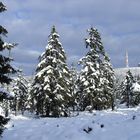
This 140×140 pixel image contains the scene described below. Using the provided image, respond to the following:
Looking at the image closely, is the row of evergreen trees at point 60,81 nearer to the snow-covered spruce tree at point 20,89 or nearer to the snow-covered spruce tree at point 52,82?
the snow-covered spruce tree at point 52,82

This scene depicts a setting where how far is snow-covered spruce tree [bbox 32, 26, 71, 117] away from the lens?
155 ft

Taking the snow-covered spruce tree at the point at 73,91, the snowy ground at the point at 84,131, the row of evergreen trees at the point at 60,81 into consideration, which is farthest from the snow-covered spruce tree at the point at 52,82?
the snowy ground at the point at 84,131

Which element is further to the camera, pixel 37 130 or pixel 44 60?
pixel 44 60

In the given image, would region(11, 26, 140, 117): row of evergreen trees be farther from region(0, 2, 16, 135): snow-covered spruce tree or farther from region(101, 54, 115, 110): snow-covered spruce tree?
region(0, 2, 16, 135): snow-covered spruce tree

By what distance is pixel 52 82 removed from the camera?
158 ft

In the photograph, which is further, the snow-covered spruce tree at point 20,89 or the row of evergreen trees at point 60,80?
the snow-covered spruce tree at point 20,89

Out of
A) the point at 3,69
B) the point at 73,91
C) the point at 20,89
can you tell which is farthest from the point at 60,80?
the point at 20,89

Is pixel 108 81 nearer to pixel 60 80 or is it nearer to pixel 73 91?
pixel 73 91

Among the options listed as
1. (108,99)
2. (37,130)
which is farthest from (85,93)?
(37,130)

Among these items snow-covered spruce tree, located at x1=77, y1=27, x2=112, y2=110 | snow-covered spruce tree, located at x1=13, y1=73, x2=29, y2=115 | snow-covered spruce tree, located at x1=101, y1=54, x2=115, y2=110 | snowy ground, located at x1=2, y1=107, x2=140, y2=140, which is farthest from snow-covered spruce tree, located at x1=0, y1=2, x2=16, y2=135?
snow-covered spruce tree, located at x1=13, y1=73, x2=29, y2=115

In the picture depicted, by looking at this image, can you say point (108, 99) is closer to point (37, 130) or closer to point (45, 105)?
point (45, 105)

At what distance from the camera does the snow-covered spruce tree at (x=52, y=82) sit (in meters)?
47.1

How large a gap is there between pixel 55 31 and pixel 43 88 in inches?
316

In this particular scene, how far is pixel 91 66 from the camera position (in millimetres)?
53875
